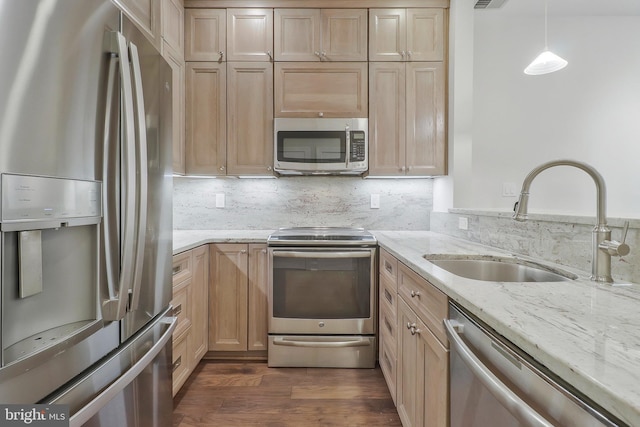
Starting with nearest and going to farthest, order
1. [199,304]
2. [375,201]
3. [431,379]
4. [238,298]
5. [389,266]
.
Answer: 1. [431,379]
2. [389,266]
3. [199,304]
4. [238,298]
5. [375,201]

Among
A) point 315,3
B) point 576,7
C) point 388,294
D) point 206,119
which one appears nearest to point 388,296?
point 388,294

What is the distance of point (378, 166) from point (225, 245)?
1.34 meters

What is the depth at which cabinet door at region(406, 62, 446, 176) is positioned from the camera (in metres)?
2.49

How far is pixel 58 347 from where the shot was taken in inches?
29.0

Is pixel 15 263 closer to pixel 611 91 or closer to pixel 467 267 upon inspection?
pixel 467 267

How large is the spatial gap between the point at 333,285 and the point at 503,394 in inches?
62.3

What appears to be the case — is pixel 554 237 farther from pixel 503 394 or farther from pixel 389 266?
pixel 503 394

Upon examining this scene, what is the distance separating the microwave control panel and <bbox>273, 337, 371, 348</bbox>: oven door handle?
1.34 m

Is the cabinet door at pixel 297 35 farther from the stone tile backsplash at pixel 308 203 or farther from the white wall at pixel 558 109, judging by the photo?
the white wall at pixel 558 109

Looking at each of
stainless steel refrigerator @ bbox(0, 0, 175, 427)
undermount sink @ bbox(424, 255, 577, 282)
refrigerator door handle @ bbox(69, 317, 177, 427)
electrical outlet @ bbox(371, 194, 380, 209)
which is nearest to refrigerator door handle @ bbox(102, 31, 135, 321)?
stainless steel refrigerator @ bbox(0, 0, 175, 427)

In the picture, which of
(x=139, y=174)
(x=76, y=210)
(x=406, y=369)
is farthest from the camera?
(x=406, y=369)

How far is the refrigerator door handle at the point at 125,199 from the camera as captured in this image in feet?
2.85

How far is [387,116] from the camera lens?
8.21 feet

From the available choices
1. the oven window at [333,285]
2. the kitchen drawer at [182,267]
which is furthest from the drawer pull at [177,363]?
the oven window at [333,285]
